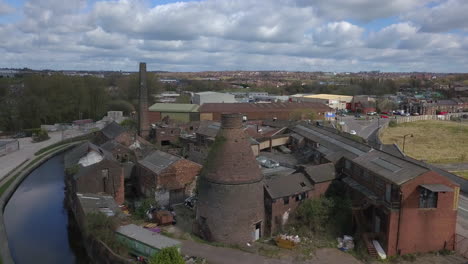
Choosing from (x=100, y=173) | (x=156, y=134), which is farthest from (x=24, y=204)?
(x=156, y=134)

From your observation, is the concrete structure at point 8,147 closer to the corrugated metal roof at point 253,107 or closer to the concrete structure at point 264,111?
the concrete structure at point 264,111

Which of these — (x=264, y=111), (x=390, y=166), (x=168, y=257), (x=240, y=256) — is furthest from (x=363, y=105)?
(x=168, y=257)

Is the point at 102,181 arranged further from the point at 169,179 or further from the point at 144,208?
the point at 169,179

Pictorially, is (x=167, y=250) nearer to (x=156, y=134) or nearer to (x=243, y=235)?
(x=243, y=235)

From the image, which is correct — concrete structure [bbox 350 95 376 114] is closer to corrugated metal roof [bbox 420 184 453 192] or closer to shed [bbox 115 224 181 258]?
corrugated metal roof [bbox 420 184 453 192]

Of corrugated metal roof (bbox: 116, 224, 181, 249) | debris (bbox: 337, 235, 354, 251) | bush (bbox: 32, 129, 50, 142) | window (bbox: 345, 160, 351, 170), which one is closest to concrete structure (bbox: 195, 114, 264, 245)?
corrugated metal roof (bbox: 116, 224, 181, 249)

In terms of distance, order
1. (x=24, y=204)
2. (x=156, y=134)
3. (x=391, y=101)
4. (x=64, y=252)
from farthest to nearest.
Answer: (x=391, y=101)
(x=156, y=134)
(x=24, y=204)
(x=64, y=252)
